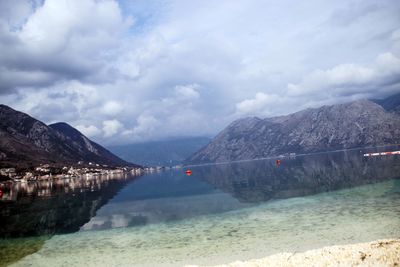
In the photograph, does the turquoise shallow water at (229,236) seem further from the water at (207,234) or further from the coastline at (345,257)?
the coastline at (345,257)

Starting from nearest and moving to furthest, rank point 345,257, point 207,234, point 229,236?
point 345,257 → point 229,236 → point 207,234

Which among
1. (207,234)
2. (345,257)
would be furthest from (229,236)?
(345,257)

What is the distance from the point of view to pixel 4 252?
2020 inches

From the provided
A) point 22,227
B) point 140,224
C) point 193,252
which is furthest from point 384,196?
point 22,227

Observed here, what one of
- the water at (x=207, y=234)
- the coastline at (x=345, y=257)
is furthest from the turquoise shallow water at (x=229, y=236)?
the coastline at (x=345, y=257)

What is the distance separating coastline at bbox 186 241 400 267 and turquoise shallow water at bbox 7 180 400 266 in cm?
674

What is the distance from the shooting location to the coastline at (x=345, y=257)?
24531 millimetres

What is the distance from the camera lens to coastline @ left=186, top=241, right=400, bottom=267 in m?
24.5

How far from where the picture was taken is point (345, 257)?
26812 mm

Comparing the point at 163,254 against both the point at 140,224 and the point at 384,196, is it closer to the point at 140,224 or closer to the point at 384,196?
the point at 140,224

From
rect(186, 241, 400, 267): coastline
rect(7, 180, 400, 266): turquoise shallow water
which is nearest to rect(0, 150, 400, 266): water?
rect(7, 180, 400, 266): turquoise shallow water

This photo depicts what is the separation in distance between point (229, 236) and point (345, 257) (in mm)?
23265

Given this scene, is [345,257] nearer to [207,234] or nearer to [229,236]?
[229,236]

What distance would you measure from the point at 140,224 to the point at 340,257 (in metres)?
50.0
